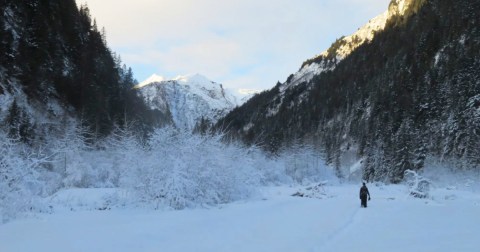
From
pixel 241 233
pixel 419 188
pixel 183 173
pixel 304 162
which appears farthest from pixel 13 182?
pixel 304 162

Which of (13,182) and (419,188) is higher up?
(13,182)

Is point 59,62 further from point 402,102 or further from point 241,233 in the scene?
point 241,233

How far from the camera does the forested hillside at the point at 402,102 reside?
1895 inches

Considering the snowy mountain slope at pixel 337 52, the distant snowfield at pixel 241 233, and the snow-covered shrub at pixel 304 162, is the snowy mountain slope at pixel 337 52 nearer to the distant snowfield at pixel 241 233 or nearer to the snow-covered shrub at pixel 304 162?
the snow-covered shrub at pixel 304 162

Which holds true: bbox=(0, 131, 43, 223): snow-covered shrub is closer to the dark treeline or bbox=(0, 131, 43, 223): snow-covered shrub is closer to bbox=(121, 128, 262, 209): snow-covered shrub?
bbox=(121, 128, 262, 209): snow-covered shrub

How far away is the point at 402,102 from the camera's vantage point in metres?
65.1

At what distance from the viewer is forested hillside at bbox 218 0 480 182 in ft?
158

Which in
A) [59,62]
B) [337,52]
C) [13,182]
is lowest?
[13,182]

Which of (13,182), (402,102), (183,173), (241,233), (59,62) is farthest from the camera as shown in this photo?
(402,102)

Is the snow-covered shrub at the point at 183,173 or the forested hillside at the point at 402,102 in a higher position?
the forested hillside at the point at 402,102

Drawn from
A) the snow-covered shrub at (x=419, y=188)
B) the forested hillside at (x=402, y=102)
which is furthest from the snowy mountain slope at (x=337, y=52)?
the snow-covered shrub at (x=419, y=188)

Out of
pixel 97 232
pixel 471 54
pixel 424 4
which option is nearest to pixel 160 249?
pixel 97 232

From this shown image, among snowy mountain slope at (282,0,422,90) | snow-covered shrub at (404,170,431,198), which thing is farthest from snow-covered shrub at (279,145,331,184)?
snowy mountain slope at (282,0,422,90)

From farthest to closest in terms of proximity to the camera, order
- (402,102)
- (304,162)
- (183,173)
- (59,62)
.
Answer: (304,162) < (402,102) < (59,62) < (183,173)
